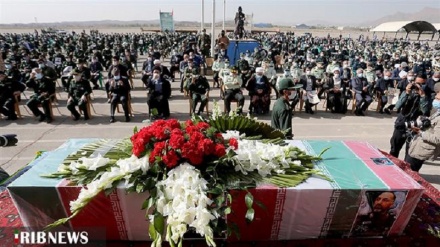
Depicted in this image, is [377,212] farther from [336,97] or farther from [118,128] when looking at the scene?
[336,97]

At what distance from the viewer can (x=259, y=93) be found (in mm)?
9195

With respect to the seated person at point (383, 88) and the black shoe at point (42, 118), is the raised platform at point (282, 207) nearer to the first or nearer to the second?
the black shoe at point (42, 118)

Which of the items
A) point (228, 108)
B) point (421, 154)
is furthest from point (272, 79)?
point (421, 154)

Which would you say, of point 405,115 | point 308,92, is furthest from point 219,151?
point 308,92

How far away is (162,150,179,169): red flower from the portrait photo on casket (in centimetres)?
144

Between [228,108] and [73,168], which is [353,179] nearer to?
[73,168]

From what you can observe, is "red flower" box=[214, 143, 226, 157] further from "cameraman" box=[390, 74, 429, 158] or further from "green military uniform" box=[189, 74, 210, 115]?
"green military uniform" box=[189, 74, 210, 115]

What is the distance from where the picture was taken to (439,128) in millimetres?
4324

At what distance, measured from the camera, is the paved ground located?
650 cm

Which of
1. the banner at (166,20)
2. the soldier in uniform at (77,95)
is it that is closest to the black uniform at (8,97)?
the soldier in uniform at (77,95)

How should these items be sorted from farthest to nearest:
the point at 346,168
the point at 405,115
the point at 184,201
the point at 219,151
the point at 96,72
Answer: the point at 96,72 < the point at 405,115 < the point at 346,168 < the point at 219,151 < the point at 184,201

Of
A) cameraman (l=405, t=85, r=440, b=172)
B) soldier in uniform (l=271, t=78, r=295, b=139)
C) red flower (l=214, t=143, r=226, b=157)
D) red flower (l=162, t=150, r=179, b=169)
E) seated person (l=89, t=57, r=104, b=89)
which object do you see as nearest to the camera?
red flower (l=162, t=150, r=179, b=169)

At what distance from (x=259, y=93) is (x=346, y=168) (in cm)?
671

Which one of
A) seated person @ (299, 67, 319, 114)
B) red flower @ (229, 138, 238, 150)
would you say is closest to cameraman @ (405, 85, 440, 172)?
red flower @ (229, 138, 238, 150)
